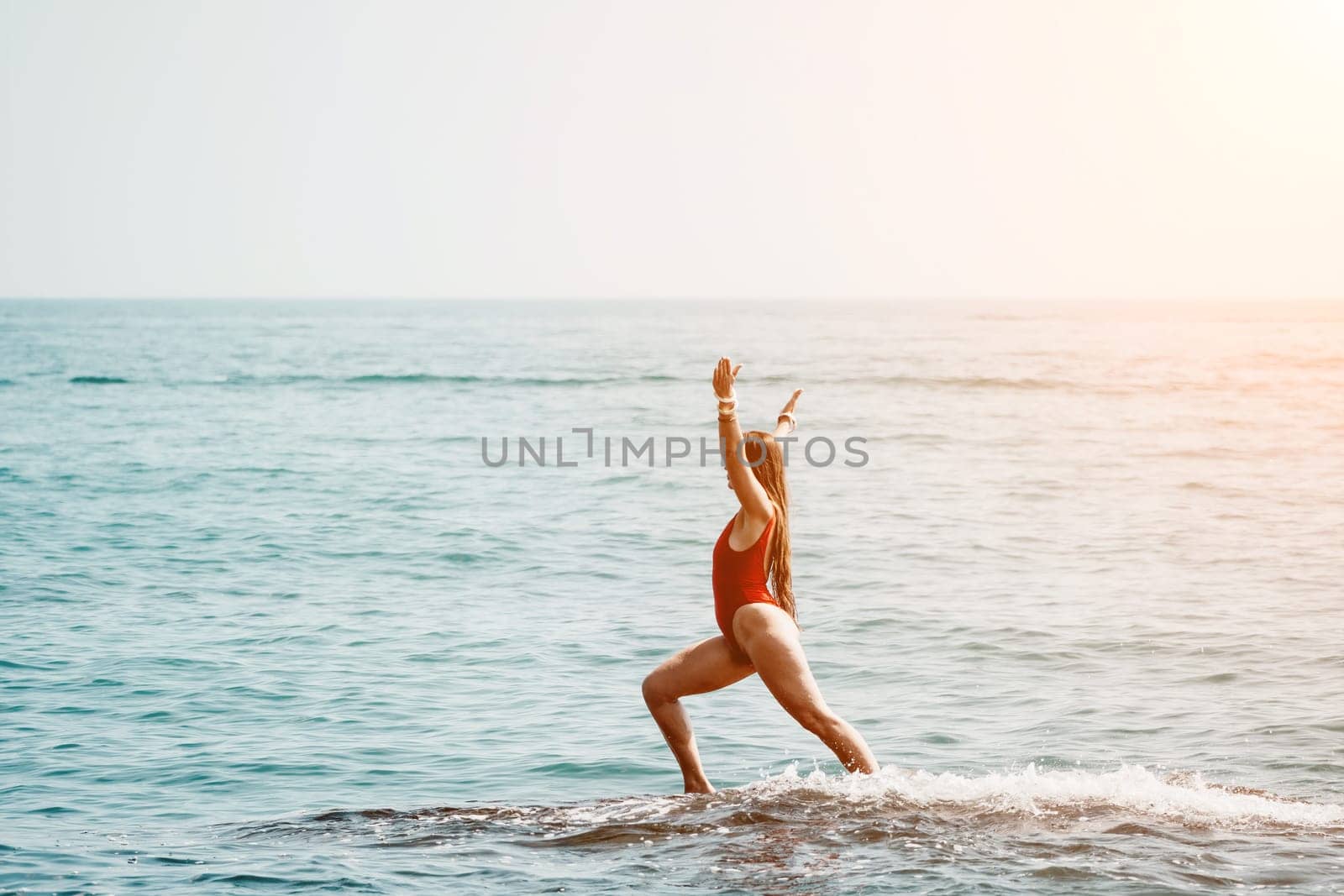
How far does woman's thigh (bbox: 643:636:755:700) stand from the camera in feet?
23.4

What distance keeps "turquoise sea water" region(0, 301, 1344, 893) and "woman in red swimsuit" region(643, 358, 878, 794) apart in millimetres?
560

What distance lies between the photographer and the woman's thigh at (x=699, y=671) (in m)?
7.13

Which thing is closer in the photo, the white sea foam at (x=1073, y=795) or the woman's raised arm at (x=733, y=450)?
the woman's raised arm at (x=733, y=450)

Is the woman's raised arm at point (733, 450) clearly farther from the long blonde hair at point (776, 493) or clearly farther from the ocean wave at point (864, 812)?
the ocean wave at point (864, 812)

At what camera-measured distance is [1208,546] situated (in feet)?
57.4

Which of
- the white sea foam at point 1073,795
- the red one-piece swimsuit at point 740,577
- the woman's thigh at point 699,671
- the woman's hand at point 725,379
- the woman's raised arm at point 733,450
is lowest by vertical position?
the white sea foam at point 1073,795

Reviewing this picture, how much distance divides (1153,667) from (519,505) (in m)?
13.3

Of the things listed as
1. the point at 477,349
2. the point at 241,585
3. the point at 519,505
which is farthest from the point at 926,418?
the point at 477,349

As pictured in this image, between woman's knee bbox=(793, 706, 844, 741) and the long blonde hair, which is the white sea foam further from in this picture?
the long blonde hair

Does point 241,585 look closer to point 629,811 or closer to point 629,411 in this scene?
point 629,811
